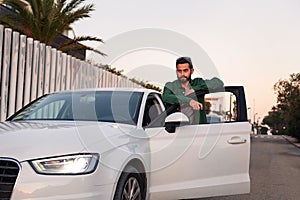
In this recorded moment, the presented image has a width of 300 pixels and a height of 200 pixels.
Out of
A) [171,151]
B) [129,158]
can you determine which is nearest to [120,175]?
[129,158]

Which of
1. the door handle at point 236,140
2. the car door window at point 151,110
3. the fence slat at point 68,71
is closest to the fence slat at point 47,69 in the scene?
the fence slat at point 68,71

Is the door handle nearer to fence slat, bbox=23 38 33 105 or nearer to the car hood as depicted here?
the car hood

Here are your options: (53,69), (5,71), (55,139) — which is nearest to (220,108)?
(55,139)

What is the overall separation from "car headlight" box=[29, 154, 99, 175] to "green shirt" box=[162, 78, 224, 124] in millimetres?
1936

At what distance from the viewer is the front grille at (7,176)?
3.65 m

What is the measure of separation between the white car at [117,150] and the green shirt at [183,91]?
0.62 ft

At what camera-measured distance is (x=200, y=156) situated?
17.2ft

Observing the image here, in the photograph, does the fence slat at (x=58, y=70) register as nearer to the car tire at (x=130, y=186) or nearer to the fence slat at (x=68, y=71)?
the fence slat at (x=68, y=71)

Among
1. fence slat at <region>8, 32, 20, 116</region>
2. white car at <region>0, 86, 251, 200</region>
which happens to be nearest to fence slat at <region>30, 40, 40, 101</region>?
fence slat at <region>8, 32, 20, 116</region>

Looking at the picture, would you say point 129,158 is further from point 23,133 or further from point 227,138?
point 227,138

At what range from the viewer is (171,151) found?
5.05 meters

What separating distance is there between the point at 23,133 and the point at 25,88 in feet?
17.9

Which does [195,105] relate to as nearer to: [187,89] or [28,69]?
[187,89]

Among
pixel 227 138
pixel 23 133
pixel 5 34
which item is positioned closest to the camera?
pixel 23 133
